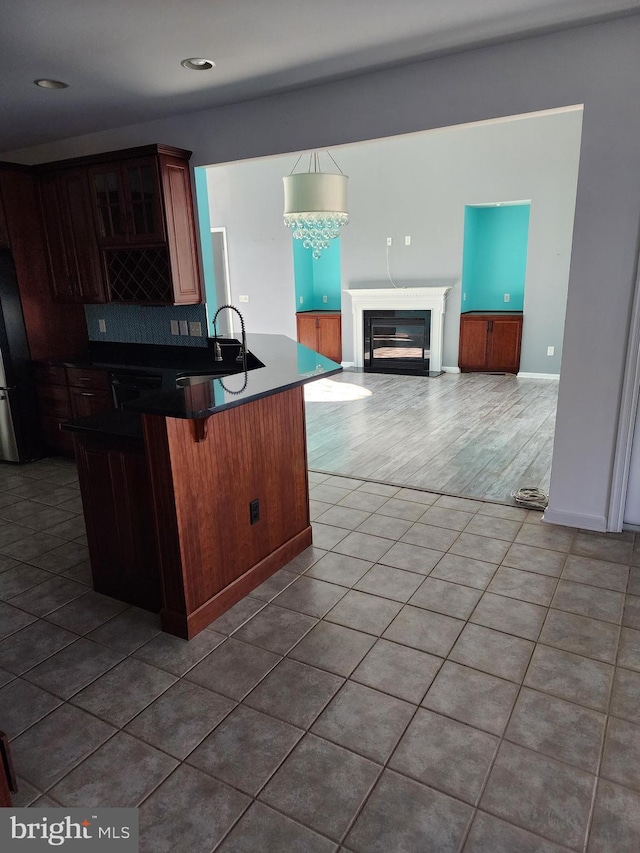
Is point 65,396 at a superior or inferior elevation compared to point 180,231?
inferior

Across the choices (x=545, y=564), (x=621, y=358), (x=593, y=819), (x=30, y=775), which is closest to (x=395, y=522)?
(x=545, y=564)

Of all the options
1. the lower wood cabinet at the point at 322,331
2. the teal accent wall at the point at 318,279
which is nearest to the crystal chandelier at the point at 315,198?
the lower wood cabinet at the point at 322,331

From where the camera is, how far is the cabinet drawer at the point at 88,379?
425cm

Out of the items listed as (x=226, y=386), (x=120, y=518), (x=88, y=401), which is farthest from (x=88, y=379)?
(x=226, y=386)

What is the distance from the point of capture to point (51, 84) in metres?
3.17

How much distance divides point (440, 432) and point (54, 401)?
3335mm

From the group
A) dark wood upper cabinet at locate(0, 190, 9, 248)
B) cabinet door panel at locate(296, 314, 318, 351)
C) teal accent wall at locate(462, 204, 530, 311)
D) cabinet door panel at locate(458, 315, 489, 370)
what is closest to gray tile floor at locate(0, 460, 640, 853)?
dark wood upper cabinet at locate(0, 190, 9, 248)

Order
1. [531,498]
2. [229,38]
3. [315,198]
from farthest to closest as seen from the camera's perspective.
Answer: [315,198], [531,498], [229,38]

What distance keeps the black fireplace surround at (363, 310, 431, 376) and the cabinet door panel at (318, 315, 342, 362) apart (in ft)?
1.69

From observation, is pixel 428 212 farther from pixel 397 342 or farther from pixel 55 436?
pixel 55 436

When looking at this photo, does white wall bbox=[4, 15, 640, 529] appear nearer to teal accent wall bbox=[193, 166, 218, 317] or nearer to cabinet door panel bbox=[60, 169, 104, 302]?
teal accent wall bbox=[193, 166, 218, 317]

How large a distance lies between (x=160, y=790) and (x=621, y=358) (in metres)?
2.76

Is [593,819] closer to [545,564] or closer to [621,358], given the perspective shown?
[545,564]

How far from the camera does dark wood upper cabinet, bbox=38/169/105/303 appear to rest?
13.6 ft
